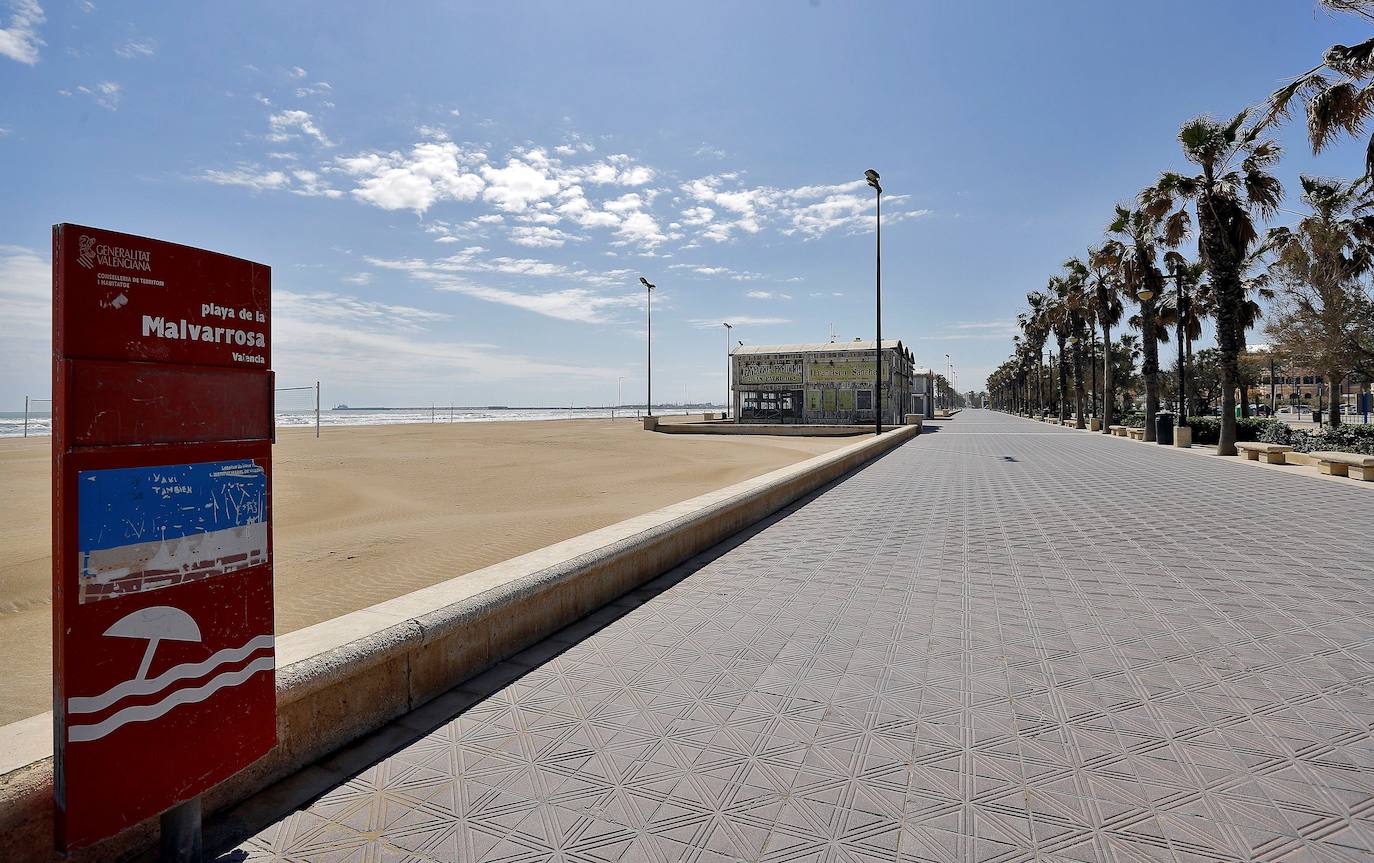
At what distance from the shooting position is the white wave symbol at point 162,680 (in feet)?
6.64

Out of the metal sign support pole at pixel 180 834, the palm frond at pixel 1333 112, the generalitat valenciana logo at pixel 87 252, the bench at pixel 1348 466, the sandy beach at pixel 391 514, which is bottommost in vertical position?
the sandy beach at pixel 391 514

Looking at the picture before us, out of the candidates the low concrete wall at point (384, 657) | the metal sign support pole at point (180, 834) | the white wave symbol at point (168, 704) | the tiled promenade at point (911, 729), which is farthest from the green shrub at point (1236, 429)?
the metal sign support pole at point (180, 834)

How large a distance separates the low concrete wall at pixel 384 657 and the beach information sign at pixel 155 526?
9.6 inches

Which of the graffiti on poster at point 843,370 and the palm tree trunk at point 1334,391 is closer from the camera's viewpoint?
the palm tree trunk at point 1334,391

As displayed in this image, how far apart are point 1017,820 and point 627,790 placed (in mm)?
1601

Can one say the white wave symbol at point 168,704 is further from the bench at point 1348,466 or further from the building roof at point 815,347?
the building roof at point 815,347

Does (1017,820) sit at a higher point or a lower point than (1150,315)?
lower

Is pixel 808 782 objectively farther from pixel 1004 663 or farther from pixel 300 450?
pixel 300 450

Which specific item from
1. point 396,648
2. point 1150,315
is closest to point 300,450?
point 396,648

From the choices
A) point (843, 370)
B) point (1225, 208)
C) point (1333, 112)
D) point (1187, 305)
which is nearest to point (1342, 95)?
point (1333, 112)

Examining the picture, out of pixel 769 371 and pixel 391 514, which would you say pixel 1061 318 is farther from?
pixel 391 514

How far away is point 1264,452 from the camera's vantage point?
18.9 meters

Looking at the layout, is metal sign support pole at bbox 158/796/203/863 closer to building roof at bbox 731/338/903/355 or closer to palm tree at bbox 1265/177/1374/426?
palm tree at bbox 1265/177/1374/426

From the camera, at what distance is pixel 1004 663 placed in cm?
430
